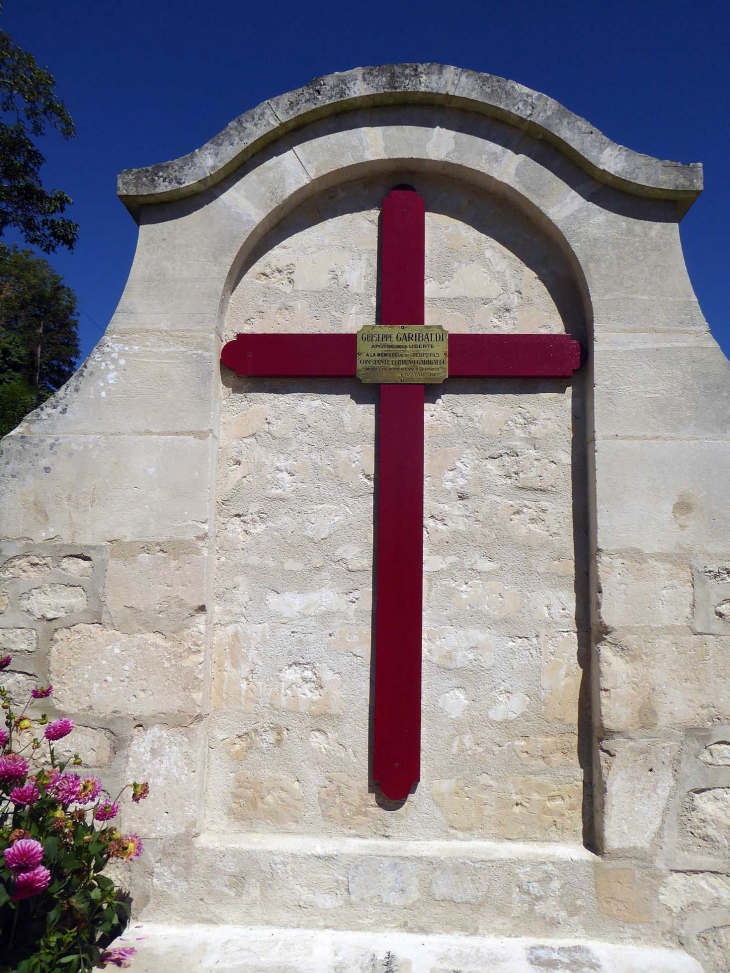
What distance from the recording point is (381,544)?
269 cm

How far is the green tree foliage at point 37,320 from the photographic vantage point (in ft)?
57.4

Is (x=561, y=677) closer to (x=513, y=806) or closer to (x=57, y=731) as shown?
(x=513, y=806)

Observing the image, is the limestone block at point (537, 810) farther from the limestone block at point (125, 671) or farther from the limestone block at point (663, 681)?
the limestone block at point (125, 671)

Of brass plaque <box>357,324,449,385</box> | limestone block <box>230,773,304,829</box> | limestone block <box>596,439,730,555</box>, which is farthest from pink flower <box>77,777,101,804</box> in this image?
limestone block <box>596,439,730,555</box>

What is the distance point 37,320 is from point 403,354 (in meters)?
20.0

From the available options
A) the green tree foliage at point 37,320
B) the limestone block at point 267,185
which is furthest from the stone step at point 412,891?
the green tree foliage at point 37,320

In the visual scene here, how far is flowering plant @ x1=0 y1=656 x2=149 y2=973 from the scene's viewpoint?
182 centimetres

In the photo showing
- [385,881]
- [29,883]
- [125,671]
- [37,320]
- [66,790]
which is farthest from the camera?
[37,320]

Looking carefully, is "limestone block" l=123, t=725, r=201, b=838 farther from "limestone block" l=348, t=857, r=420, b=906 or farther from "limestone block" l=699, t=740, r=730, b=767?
"limestone block" l=699, t=740, r=730, b=767

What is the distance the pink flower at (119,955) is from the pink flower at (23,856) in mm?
655

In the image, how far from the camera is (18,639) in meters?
2.58

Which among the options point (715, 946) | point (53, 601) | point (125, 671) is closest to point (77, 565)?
point (53, 601)

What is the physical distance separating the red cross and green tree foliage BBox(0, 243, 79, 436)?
51.1 ft

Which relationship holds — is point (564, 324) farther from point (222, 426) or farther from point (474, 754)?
point (474, 754)
